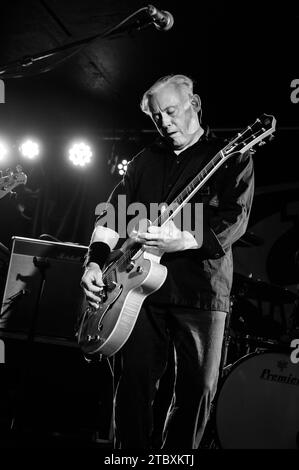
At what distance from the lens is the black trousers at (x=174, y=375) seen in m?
2.01

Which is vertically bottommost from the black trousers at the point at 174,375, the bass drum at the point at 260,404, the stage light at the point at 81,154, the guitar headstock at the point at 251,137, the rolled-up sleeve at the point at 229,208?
the bass drum at the point at 260,404

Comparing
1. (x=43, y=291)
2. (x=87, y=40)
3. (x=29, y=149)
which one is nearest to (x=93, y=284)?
(x=87, y=40)

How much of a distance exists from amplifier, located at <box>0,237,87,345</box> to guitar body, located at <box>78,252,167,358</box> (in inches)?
67.3

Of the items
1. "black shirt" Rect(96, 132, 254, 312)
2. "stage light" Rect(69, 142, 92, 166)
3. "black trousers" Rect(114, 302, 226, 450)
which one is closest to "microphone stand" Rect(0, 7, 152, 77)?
"black shirt" Rect(96, 132, 254, 312)

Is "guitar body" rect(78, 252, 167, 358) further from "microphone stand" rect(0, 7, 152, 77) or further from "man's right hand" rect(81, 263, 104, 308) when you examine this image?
"microphone stand" rect(0, 7, 152, 77)

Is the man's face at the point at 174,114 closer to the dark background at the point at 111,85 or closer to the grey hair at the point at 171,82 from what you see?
the grey hair at the point at 171,82

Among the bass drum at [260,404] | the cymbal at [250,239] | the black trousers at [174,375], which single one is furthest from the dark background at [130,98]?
the black trousers at [174,375]

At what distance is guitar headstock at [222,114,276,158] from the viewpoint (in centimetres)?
225

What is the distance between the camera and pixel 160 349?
7.11ft

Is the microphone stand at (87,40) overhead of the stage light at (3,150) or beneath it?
beneath

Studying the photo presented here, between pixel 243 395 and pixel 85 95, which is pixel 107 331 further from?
pixel 85 95

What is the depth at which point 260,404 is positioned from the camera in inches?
138

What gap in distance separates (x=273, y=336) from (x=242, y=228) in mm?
2188

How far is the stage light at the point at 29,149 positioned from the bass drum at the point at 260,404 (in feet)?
16.1
